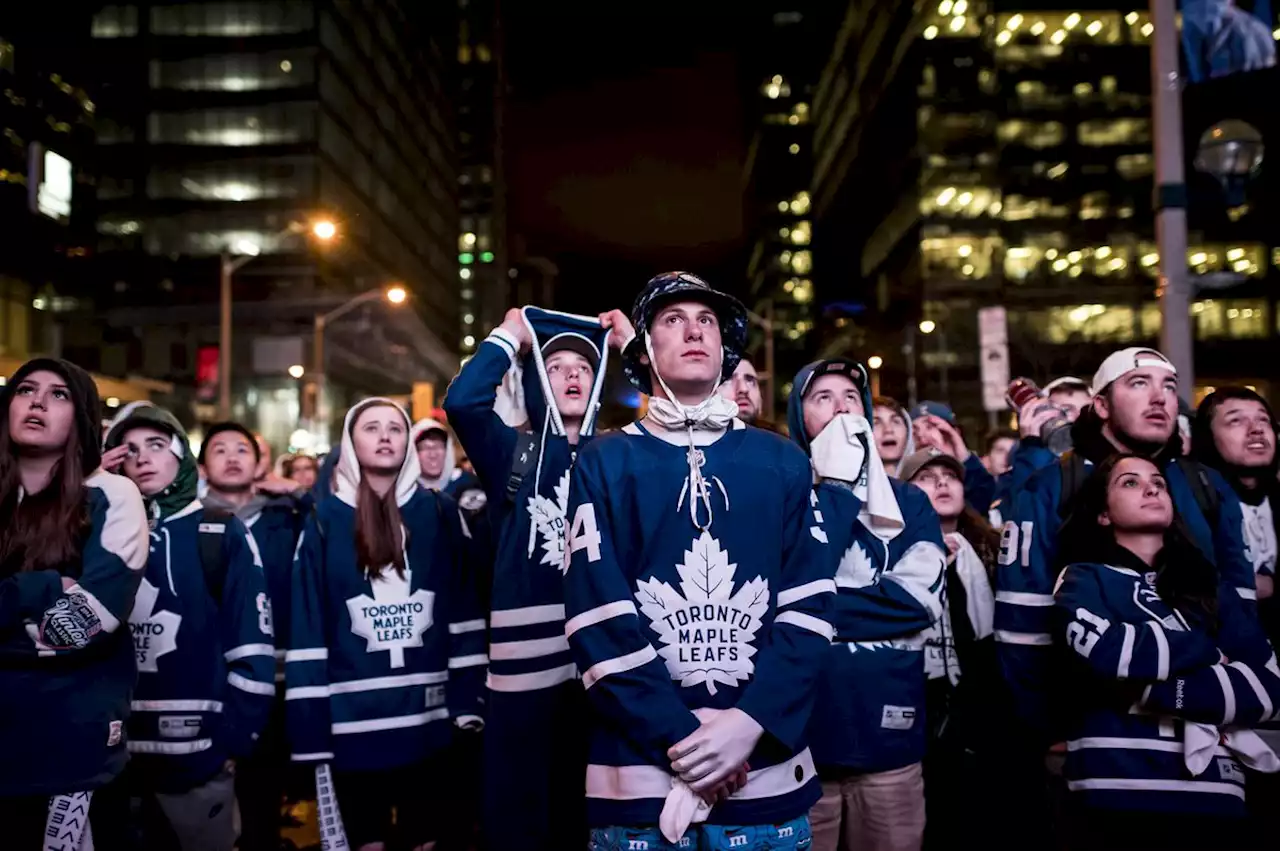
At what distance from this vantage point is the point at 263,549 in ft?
20.8

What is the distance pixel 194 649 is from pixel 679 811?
10.0ft

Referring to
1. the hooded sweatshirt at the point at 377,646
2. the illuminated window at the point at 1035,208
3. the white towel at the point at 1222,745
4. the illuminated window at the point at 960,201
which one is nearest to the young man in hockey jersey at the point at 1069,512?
the white towel at the point at 1222,745

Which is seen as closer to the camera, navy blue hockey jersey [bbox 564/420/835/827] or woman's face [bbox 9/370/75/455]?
navy blue hockey jersey [bbox 564/420/835/827]

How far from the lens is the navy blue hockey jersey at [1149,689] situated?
3648mm

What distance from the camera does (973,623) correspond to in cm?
538

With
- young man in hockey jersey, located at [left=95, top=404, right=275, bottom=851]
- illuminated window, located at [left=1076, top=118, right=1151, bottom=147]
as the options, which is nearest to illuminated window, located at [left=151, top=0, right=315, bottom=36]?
illuminated window, located at [left=1076, top=118, right=1151, bottom=147]

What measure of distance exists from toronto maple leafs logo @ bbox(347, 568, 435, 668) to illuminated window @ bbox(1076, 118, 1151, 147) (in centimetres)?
7413

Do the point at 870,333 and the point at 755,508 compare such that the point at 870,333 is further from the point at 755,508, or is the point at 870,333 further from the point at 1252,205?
the point at 755,508

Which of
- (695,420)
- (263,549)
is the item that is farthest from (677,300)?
(263,549)

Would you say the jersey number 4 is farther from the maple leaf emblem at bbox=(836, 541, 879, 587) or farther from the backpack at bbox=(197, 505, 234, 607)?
the backpack at bbox=(197, 505, 234, 607)

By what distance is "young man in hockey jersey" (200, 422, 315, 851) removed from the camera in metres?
6.32

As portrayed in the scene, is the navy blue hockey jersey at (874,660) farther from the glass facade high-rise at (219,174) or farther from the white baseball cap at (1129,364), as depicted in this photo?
the glass facade high-rise at (219,174)

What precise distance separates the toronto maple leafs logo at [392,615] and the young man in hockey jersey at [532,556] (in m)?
0.94

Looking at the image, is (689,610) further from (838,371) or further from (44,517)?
(44,517)
